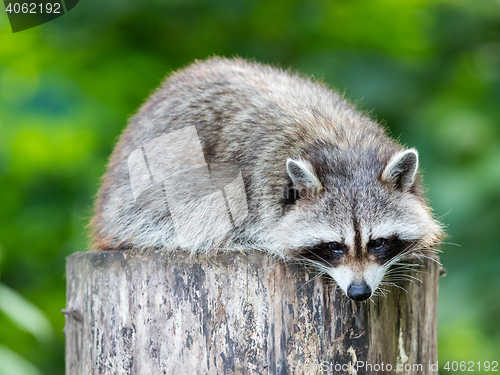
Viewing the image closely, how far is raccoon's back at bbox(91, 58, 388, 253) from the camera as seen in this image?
409cm

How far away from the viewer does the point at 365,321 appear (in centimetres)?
318

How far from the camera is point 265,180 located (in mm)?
4047

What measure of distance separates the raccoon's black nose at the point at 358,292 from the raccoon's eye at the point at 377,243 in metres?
0.44

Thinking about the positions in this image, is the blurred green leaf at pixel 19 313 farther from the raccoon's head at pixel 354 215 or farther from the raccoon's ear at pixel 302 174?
the raccoon's ear at pixel 302 174

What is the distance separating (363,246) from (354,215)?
0.64 feet

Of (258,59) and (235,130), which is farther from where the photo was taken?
(258,59)

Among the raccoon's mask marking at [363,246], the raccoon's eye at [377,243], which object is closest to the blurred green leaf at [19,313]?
the raccoon's mask marking at [363,246]

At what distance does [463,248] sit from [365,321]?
3.47m

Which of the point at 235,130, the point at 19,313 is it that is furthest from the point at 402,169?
the point at 19,313

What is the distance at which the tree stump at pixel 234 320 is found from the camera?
3096 mm

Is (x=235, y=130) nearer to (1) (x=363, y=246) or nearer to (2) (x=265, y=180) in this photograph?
(2) (x=265, y=180)

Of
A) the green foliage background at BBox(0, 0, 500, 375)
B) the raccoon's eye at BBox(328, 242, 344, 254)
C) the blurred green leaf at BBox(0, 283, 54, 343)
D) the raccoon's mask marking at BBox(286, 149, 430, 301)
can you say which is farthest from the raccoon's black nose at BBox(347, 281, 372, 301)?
the green foliage background at BBox(0, 0, 500, 375)

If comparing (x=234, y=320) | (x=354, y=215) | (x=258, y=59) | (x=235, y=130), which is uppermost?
(x=258, y=59)

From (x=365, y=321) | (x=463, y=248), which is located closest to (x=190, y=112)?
(x=365, y=321)
